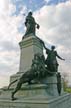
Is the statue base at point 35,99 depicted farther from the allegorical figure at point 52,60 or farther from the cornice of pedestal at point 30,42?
the cornice of pedestal at point 30,42

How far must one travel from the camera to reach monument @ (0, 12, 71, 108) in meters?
9.88

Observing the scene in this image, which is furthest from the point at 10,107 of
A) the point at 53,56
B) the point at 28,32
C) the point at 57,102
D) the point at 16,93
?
the point at 28,32

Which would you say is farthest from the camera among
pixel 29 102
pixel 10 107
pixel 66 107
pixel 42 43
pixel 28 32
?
pixel 28 32

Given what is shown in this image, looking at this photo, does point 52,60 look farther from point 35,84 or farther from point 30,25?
point 30,25

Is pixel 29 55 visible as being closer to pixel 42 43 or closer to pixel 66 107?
pixel 42 43

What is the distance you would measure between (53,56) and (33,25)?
11.6 feet

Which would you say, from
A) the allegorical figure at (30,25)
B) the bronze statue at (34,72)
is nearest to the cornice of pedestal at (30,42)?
the allegorical figure at (30,25)

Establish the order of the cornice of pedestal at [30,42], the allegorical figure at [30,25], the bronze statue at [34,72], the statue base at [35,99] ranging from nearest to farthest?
the statue base at [35,99]
the bronze statue at [34,72]
the cornice of pedestal at [30,42]
the allegorical figure at [30,25]

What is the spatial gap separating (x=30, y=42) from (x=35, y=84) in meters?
3.75

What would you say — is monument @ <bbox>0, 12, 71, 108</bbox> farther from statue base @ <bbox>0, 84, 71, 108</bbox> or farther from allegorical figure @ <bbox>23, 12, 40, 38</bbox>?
allegorical figure @ <bbox>23, 12, 40, 38</bbox>

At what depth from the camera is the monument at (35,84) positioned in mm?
9875

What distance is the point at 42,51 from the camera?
14.7 metres

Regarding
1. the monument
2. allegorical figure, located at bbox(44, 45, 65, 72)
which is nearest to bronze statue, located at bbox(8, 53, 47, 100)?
the monument

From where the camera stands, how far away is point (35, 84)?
36.9ft
